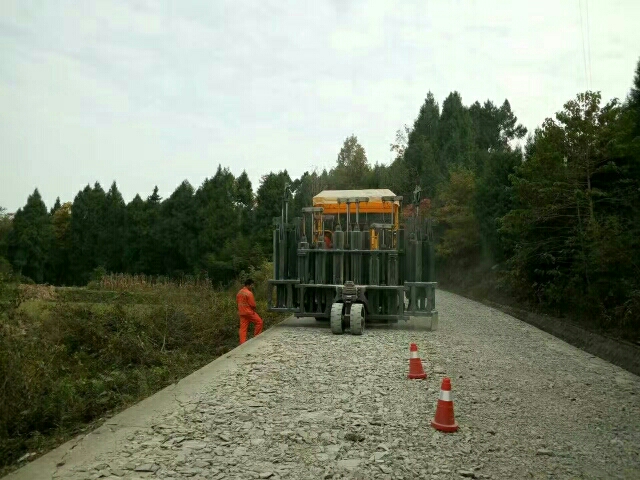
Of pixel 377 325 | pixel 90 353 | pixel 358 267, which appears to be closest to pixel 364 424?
pixel 90 353

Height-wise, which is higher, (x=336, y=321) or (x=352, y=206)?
(x=352, y=206)

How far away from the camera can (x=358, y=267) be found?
A: 1525 cm

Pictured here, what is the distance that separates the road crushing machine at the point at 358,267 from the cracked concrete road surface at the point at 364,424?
4042 mm

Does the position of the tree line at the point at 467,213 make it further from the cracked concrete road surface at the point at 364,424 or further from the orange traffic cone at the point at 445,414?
the orange traffic cone at the point at 445,414

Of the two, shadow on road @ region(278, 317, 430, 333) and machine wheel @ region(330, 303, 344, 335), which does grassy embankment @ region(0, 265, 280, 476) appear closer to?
shadow on road @ region(278, 317, 430, 333)

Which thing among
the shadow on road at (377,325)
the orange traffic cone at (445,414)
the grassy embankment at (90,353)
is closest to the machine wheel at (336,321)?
the shadow on road at (377,325)

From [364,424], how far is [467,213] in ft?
112

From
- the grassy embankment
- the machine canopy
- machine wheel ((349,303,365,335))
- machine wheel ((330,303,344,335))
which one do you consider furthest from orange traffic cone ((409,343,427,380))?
the machine canopy

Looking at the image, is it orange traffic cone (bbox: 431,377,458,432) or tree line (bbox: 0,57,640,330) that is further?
tree line (bbox: 0,57,640,330)

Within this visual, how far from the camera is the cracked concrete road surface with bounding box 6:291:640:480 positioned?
→ 5328 millimetres

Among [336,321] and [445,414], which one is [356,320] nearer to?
[336,321]

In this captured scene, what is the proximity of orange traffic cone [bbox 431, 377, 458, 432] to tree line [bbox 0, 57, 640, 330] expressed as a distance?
6.41 meters

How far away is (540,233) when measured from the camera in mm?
20375

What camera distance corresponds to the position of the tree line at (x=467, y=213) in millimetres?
16875
